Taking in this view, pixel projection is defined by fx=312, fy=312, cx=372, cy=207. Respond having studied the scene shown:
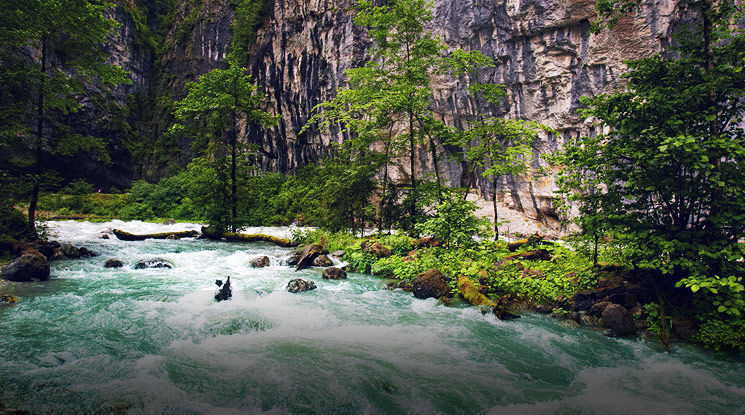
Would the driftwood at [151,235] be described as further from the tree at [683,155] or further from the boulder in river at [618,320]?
the boulder in river at [618,320]

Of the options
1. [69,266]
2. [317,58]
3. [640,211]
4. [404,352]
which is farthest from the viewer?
[317,58]

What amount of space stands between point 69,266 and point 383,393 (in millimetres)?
10971

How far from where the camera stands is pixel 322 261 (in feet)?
37.3

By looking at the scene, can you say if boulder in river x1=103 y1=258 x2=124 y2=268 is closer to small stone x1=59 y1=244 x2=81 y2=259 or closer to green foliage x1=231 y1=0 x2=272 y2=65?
small stone x1=59 y1=244 x2=81 y2=259

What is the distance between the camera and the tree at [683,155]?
4469 millimetres

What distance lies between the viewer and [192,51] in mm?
47062

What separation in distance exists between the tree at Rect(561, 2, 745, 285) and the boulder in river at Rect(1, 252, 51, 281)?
40.7ft

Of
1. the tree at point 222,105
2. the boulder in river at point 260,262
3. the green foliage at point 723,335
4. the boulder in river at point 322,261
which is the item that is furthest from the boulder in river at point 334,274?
the tree at point 222,105

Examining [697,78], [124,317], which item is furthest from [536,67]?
[124,317]

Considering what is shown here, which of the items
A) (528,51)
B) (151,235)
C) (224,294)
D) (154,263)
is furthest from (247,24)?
(224,294)

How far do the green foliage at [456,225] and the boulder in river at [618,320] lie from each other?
4.01m

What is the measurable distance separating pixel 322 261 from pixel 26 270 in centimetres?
764

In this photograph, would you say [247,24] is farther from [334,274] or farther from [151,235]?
[334,274]

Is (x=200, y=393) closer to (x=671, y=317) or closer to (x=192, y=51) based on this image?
(x=671, y=317)
